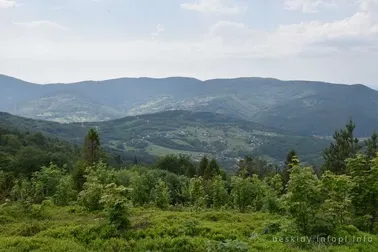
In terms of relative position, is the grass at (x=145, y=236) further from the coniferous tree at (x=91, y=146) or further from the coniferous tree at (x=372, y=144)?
the coniferous tree at (x=372, y=144)

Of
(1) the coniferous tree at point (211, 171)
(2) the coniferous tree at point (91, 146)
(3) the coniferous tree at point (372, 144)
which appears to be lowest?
(1) the coniferous tree at point (211, 171)

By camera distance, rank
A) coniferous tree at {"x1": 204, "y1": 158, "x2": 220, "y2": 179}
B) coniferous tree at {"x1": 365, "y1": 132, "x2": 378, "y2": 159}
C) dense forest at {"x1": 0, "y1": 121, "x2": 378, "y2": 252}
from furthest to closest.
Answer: coniferous tree at {"x1": 204, "y1": 158, "x2": 220, "y2": 179}
coniferous tree at {"x1": 365, "y1": 132, "x2": 378, "y2": 159}
dense forest at {"x1": 0, "y1": 121, "x2": 378, "y2": 252}

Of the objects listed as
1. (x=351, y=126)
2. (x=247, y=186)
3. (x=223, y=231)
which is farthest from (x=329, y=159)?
(x=223, y=231)

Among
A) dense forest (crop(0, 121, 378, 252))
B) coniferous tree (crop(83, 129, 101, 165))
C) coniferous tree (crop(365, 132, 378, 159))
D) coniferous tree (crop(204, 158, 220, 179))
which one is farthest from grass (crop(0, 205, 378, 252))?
coniferous tree (crop(204, 158, 220, 179))

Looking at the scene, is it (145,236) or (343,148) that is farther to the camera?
(343,148)

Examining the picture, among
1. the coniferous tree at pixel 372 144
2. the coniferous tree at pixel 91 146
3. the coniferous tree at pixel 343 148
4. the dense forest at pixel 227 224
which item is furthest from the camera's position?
the coniferous tree at pixel 91 146

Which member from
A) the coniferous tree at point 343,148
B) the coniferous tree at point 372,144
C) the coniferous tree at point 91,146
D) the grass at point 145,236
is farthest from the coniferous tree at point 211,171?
the grass at point 145,236

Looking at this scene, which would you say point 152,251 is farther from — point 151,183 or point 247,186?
point 151,183

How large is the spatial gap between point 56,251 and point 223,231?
6685 millimetres

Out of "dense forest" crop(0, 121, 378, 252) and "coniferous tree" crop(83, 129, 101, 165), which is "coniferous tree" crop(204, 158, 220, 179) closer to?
"coniferous tree" crop(83, 129, 101, 165)

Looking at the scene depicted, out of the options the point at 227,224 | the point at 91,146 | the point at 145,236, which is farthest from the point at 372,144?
the point at 145,236

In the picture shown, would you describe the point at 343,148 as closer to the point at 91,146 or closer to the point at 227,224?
the point at 91,146

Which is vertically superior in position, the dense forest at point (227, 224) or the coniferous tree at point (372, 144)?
the coniferous tree at point (372, 144)

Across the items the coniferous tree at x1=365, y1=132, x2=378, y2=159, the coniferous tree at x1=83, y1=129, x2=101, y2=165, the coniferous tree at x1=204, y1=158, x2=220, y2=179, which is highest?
the coniferous tree at x1=365, y1=132, x2=378, y2=159
